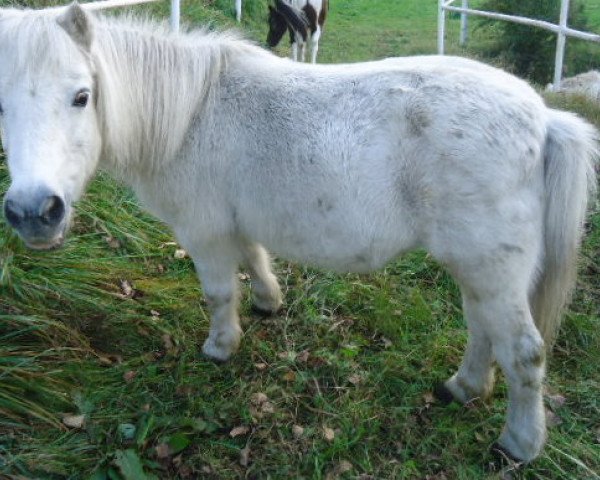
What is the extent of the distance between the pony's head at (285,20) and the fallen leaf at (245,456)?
8.05 metres

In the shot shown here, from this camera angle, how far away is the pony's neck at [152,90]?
274 centimetres

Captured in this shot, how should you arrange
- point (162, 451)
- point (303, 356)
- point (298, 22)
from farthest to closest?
point (298, 22), point (303, 356), point (162, 451)

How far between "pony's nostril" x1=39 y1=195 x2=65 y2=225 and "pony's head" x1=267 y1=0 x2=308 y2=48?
8102 millimetres

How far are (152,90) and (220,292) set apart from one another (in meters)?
1.19

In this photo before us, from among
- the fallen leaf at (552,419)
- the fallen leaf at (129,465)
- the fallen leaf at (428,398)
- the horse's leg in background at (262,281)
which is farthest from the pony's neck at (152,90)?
the fallen leaf at (552,419)

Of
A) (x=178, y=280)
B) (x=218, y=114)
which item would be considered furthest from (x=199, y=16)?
(x=218, y=114)

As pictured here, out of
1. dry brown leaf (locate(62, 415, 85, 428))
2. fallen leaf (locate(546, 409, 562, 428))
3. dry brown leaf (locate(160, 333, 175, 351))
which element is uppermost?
dry brown leaf (locate(62, 415, 85, 428))

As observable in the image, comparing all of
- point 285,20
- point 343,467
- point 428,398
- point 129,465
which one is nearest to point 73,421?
point 129,465

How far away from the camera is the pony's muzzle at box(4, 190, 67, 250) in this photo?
2.11 meters

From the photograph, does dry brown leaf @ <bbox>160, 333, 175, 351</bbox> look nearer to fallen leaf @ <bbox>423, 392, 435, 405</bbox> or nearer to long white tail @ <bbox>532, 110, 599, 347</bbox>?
fallen leaf @ <bbox>423, 392, 435, 405</bbox>

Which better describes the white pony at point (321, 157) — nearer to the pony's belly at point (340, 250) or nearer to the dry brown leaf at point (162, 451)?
the pony's belly at point (340, 250)

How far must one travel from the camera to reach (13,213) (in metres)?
2.16

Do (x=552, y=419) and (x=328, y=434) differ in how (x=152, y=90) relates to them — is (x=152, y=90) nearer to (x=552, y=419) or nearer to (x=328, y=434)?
(x=328, y=434)

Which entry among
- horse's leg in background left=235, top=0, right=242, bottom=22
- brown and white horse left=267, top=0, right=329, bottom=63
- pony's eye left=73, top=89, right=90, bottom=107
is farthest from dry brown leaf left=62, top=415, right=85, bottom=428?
horse's leg in background left=235, top=0, right=242, bottom=22
